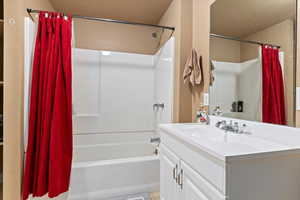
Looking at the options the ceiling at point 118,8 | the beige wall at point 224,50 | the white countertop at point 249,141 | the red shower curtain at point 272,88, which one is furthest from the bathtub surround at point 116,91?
the red shower curtain at point 272,88

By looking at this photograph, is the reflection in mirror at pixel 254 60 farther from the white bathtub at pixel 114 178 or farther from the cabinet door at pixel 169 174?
the white bathtub at pixel 114 178

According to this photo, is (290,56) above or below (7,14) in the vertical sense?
below

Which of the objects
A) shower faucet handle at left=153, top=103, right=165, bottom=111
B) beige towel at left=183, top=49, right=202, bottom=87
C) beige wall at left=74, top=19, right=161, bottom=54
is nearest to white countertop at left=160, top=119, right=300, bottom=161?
beige towel at left=183, top=49, right=202, bottom=87

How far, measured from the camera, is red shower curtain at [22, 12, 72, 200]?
1.42 meters

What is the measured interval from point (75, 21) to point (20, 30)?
4.57 feet

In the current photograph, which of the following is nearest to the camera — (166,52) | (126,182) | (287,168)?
(287,168)

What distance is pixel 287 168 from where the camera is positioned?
29.2 inches

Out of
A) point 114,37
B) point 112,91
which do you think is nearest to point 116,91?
point 112,91

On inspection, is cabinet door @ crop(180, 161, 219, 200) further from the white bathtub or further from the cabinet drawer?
the white bathtub

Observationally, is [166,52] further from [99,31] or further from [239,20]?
[99,31]

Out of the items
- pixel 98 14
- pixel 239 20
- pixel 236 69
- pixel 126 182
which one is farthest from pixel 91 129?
pixel 239 20

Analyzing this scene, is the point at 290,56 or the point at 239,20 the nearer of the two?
the point at 290,56

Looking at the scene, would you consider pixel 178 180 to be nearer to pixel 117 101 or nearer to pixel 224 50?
pixel 224 50

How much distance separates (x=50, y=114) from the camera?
1463mm
